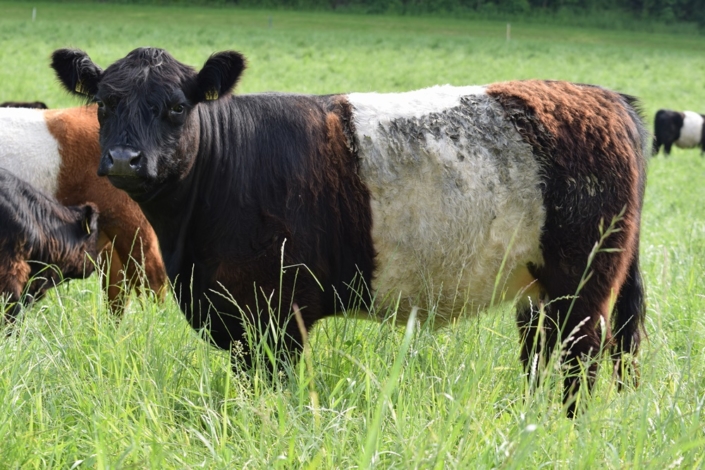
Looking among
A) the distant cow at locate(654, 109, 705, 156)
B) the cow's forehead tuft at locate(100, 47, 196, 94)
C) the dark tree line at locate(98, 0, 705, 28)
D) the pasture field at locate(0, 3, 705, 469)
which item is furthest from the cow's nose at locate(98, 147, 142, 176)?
the dark tree line at locate(98, 0, 705, 28)

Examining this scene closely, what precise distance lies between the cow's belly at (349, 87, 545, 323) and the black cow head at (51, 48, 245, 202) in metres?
0.75

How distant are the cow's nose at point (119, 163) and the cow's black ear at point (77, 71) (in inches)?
27.5

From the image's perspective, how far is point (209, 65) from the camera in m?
4.12

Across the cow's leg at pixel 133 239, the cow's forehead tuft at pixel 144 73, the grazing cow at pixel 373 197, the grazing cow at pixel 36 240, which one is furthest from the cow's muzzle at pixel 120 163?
the cow's leg at pixel 133 239

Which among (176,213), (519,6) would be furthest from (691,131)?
(519,6)

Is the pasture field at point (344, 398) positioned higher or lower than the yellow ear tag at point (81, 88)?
lower

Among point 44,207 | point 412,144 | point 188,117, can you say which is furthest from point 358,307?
point 44,207

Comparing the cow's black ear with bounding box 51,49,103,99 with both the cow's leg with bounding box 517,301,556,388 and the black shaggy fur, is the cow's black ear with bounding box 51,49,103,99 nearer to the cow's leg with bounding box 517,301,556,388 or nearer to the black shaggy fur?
the black shaggy fur

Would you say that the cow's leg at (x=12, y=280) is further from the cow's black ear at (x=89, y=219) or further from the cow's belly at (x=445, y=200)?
the cow's belly at (x=445, y=200)

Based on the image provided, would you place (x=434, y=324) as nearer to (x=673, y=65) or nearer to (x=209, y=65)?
(x=209, y=65)

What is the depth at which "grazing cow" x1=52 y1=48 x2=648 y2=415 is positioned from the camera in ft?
13.4

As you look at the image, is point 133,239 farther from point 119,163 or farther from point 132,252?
point 119,163

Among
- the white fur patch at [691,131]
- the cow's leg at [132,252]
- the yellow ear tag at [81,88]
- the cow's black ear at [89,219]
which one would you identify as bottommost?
the white fur patch at [691,131]

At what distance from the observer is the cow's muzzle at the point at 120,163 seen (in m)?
3.77
